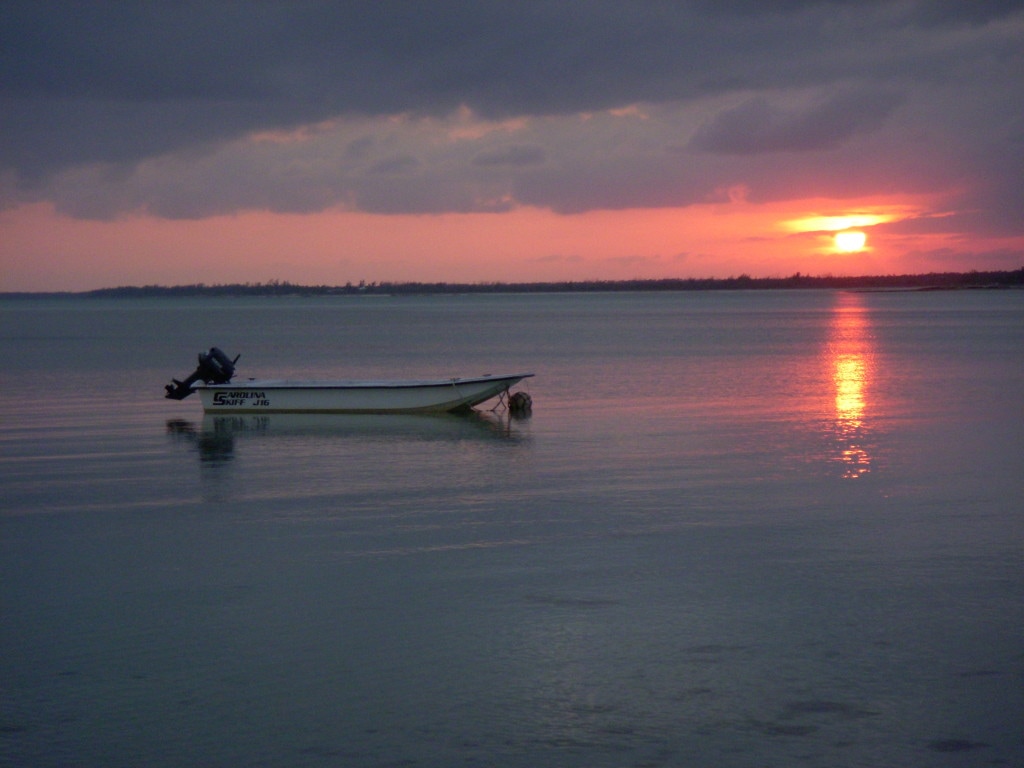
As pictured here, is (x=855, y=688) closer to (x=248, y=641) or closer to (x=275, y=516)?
(x=248, y=641)

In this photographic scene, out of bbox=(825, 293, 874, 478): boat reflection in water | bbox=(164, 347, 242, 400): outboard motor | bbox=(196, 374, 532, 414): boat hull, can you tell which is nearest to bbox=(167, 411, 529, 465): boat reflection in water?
bbox=(196, 374, 532, 414): boat hull

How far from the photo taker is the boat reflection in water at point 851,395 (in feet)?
51.3

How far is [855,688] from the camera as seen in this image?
674 cm

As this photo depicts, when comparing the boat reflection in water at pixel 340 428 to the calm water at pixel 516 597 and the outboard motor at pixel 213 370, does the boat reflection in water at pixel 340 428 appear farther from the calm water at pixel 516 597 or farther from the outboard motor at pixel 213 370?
the outboard motor at pixel 213 370

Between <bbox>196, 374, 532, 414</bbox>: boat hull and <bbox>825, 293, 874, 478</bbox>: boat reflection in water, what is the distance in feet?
21.8

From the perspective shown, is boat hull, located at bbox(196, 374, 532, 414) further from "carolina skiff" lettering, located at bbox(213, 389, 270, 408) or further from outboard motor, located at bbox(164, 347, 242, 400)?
outboard motor, located at bbox(164, 347, 242, 400)

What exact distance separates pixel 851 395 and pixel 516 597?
19.6 m

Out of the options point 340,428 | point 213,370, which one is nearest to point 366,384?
point 340,428

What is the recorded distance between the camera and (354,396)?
21.7 m

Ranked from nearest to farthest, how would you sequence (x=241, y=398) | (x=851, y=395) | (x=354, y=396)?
(x=354, y=396)
(x=241, y=398)
(x=851, y=395)

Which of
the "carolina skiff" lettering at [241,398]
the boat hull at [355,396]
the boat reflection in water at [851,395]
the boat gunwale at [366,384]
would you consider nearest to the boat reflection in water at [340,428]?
the boat hull at [355,396]

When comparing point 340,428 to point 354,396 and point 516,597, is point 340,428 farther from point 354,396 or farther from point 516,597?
point 516,597

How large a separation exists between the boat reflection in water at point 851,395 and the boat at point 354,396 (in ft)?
21.6

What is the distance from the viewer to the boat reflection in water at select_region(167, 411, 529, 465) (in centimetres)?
1862
